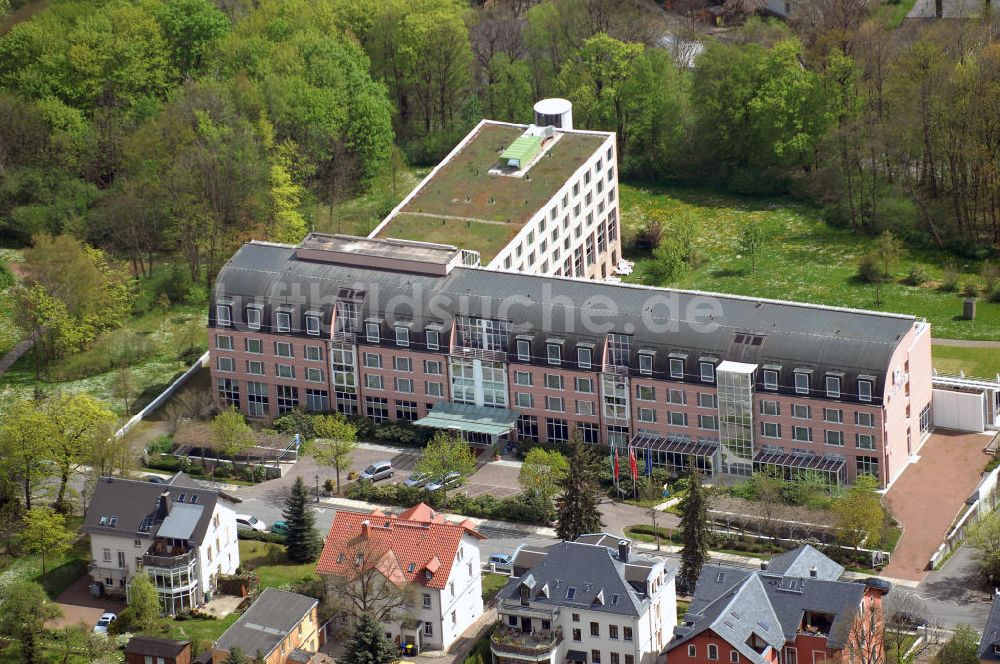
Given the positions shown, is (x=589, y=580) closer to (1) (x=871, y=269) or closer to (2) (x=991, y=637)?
(2) (x=991, y=637)

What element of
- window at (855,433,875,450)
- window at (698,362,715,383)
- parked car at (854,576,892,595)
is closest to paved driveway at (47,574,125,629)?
window at (698,362,715,383)

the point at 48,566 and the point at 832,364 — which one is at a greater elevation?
the point at 832,364

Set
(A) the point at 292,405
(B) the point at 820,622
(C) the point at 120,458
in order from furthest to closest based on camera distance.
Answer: (A) the point at 292,405 < (C) the point at 120,458 < (B) the point at 820,622

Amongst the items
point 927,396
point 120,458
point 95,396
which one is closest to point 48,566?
point 120,458

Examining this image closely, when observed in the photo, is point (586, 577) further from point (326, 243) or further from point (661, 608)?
point (326, 243)


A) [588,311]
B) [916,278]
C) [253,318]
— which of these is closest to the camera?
[588,311]

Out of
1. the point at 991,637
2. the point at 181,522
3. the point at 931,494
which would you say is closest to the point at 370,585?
the point at 181,522
